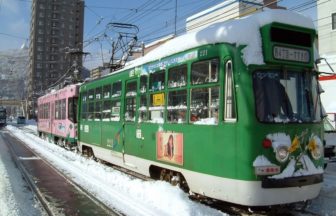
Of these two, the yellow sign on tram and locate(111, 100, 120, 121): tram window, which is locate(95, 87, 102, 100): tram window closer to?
locate(111, 100, 120, 121): tram window

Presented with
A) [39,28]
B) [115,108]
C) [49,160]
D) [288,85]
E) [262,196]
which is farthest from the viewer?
[39,28]

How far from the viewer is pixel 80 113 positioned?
1695cm

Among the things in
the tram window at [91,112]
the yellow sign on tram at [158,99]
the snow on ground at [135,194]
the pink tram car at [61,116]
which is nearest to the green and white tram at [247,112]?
the yellow sign on tram at [158,99]

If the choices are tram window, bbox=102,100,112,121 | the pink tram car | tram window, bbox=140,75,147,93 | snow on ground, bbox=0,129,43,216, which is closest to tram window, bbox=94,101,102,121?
tram window, bbox=102,100,112,121

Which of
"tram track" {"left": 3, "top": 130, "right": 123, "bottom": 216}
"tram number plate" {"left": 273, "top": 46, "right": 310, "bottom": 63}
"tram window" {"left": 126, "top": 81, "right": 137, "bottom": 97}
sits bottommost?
"tram track" {"left": 3, "top": 130, "right": 123, "bottom": 216}

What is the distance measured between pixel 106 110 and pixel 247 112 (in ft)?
22.8

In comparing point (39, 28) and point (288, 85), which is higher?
point (39, 28)

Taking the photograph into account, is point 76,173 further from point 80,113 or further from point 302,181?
point 302,181

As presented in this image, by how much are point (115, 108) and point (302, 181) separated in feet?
20.7

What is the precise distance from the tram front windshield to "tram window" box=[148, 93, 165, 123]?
8.30ft

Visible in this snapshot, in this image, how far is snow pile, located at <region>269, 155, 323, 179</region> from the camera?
7011mm

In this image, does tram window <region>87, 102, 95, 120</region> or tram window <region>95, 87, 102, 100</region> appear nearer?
tram window <region>95, 87, 102, 100</region>

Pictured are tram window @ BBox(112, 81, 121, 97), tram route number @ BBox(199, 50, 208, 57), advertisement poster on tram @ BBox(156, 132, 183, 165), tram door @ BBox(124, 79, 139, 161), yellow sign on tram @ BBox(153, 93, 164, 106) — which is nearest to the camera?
tram route number @ BBox(199, 50, 208, 57)

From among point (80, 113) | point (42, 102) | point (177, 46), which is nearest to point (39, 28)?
point (42, 102)
